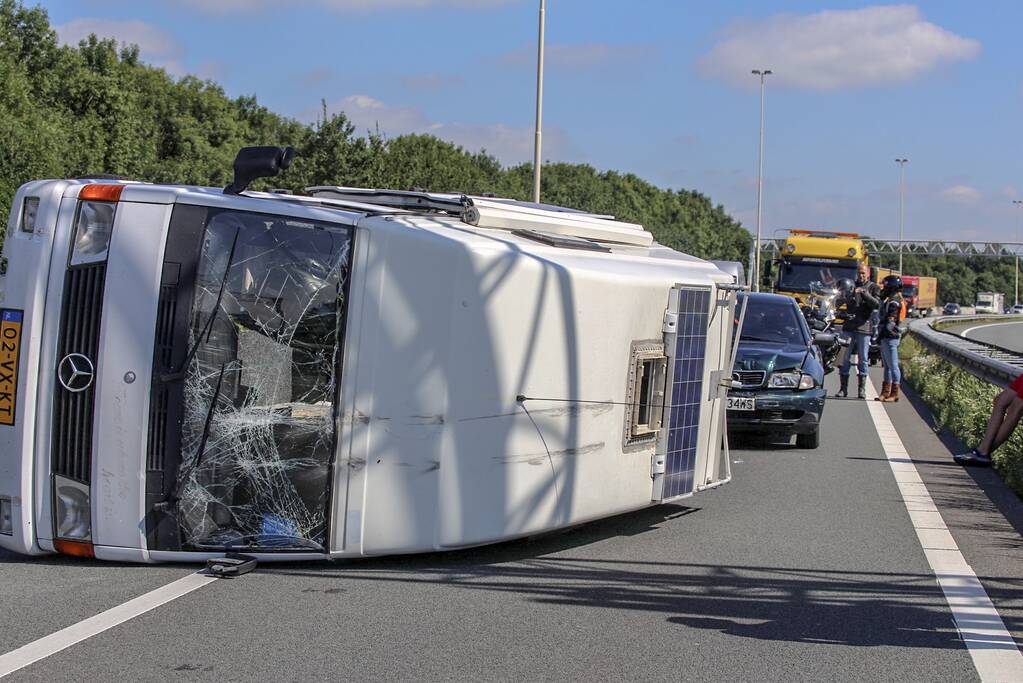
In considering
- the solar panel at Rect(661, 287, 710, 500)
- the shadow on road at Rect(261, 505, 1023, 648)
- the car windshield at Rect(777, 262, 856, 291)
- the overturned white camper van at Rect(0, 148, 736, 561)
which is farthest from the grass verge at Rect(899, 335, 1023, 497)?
the car windshield at Rect(777, 262, 856, 291)

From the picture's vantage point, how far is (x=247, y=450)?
6.50 metres

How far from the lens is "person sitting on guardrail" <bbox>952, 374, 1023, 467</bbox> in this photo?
11.3 meters

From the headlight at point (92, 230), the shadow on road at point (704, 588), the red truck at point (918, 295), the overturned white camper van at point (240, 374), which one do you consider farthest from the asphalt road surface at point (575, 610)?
the red truck at point (918, 295)

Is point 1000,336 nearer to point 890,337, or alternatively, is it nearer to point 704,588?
point 890,337

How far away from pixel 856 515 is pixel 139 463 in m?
5.08

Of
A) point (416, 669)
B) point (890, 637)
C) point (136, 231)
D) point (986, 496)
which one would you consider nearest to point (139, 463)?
point (136, 231)

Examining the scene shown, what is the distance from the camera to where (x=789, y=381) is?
13164mm

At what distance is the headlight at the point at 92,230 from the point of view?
6.54 metres

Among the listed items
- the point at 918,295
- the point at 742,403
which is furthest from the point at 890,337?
the point at 918,295

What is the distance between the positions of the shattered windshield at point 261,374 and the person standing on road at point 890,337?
1411 centimetres

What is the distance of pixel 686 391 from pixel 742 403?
4887mm

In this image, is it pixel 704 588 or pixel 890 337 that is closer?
pixel 704 588

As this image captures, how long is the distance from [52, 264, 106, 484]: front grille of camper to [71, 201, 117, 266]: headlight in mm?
64

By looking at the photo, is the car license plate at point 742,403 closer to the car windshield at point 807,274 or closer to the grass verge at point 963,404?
the grass verge at point 963,404
